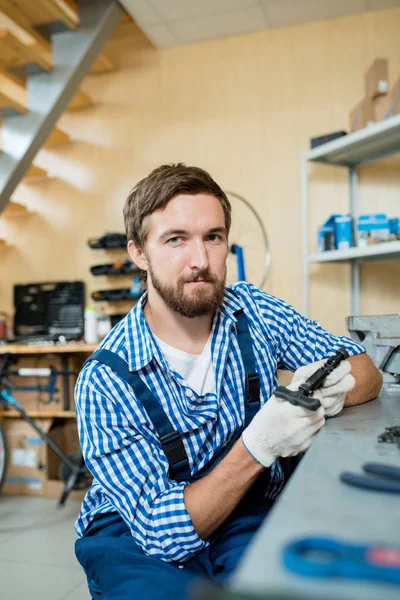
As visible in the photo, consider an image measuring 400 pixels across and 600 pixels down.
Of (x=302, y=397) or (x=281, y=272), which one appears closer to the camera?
(x=302, y=397)

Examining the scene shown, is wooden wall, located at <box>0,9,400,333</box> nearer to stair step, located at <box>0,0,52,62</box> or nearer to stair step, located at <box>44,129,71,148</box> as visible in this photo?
stair step, located at <box>44,129,71,148</box>

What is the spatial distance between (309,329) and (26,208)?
111 inches

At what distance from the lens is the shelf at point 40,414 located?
3.08m

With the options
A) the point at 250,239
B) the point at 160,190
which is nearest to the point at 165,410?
the point at 160,190

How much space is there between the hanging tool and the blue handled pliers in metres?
0.19

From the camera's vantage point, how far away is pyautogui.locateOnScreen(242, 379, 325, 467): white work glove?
88 centimetres

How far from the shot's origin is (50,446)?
3.03m

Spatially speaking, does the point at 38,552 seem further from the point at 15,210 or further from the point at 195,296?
the point at 15,210

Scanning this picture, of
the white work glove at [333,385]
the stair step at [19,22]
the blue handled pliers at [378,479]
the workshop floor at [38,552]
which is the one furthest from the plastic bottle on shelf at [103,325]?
the blue handled pliers at [378,479]

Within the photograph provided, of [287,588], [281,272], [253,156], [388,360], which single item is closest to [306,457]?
[287,588]

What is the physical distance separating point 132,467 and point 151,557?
166 millimetres

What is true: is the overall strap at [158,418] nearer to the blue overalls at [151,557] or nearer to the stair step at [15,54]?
the blue overalls at [151,557]

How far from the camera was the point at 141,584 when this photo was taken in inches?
35.5

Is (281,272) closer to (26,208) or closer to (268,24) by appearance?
(268,24)
